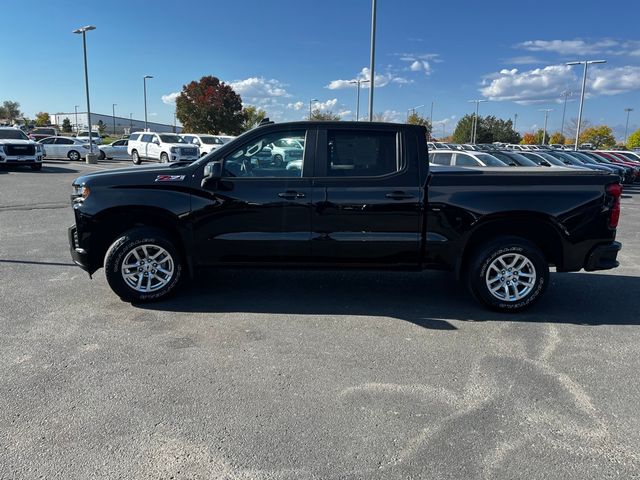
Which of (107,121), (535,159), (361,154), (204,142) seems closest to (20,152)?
(204,142)

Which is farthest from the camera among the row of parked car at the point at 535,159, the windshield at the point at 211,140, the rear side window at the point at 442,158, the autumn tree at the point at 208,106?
the autumn tree at the point at 208,106

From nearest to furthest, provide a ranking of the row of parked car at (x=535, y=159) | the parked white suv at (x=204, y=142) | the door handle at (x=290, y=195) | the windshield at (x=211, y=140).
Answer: the door handle at (x=290, y=195), the row of parked car at (x=535, y=159), the parked white suv at (x=204, y=142), the windshield at (x=211, y=140)

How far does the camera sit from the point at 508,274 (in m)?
5.18

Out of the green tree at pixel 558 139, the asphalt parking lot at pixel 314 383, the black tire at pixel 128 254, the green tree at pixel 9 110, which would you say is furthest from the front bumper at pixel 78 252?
the green tree at pixel 9 110

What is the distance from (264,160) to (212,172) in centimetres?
58

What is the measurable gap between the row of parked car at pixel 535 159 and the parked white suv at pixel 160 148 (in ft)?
41.8

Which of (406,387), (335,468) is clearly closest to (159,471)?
(335,468)

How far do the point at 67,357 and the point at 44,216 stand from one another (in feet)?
26.1

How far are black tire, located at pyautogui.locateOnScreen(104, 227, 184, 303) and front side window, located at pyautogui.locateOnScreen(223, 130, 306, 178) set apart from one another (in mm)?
955

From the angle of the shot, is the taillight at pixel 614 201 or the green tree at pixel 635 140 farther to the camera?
the green tree at pixel 635 140

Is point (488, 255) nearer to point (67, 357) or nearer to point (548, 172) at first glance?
point (548, 172)

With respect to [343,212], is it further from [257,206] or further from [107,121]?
[107,121]

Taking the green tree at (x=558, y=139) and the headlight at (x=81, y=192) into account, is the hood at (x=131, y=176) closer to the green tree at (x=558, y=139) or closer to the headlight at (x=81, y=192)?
the headlight at (x=81, y=192)

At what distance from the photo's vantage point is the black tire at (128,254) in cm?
515
